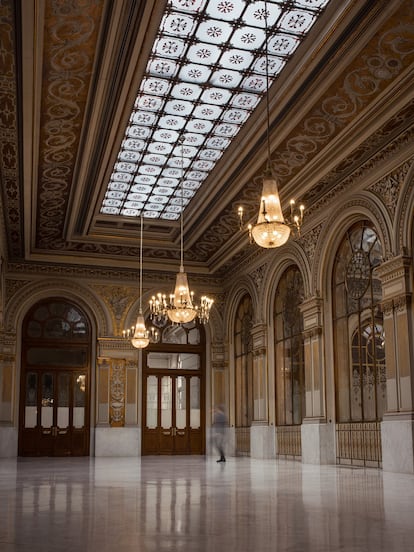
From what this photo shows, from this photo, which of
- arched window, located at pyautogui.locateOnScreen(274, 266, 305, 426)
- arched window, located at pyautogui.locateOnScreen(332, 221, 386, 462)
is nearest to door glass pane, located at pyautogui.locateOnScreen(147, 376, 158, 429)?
arched window, located at pyautogui.locateOnScreen(274, 266, 305, 426)

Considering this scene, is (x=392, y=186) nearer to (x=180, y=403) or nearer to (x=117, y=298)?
(x=117, y=298)

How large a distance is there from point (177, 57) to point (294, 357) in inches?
323

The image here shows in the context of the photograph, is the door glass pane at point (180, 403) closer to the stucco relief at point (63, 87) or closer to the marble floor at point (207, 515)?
the stucco relief at point (63, 87)

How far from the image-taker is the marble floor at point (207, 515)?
13.6 ft

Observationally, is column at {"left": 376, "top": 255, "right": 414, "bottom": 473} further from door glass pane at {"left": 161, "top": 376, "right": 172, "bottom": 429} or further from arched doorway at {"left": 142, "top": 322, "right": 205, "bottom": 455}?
door glass pane at {"left": 161, "top": 376, "right": 172, "bottom": 429}

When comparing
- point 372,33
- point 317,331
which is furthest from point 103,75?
point 317,331

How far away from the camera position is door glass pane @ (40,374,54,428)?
1873 cm

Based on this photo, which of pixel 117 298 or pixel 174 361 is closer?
pixel 117 298

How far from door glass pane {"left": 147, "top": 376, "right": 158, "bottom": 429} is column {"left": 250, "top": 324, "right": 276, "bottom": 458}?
3462 mm

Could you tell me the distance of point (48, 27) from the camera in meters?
8.74

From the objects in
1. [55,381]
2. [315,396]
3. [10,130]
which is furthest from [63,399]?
[10,130]

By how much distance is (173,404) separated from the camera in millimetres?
19984

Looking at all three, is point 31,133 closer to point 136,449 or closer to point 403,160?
point 403,160

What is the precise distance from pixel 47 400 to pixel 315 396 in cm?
824
